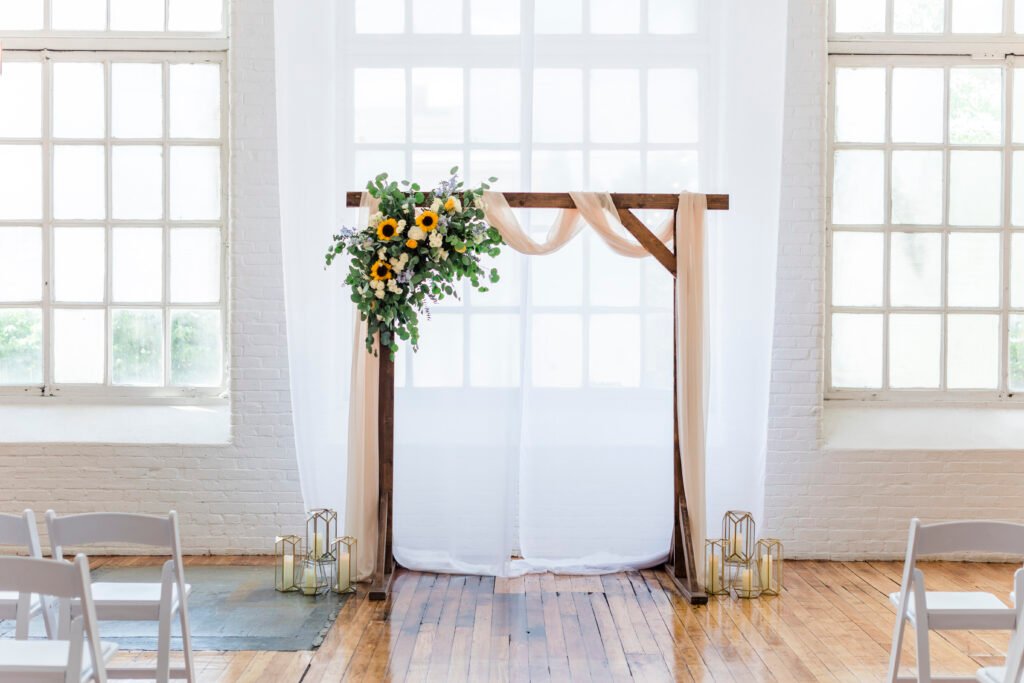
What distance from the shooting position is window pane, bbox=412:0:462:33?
5.71m

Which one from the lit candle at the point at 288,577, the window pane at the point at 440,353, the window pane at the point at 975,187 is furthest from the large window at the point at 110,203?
the window pane at the point at 975,187

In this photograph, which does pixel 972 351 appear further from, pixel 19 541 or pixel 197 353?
pixel 19 541

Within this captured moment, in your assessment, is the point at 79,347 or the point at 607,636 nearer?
the point at 607,636

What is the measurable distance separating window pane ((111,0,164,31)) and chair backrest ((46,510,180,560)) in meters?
4.15

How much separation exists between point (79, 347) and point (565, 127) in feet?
11.0

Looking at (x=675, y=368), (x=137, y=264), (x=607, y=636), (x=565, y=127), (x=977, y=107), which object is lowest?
(x=607, y=636)

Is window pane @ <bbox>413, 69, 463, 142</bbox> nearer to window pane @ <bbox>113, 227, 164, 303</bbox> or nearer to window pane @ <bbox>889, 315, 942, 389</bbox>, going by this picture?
window pane @ <bbox>113, 227, 164, 303</bbox>

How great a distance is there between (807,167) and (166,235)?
3.96m

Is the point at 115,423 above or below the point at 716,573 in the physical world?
above

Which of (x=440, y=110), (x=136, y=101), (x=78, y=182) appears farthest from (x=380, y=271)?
(x=78, y=182)

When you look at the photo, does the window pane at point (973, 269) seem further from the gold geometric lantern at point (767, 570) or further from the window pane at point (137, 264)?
the window pane at point (137, 264)

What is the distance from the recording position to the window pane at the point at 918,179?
6.15 metres

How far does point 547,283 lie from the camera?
5.70 m

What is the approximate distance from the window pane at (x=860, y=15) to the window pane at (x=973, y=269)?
4.61 feet
